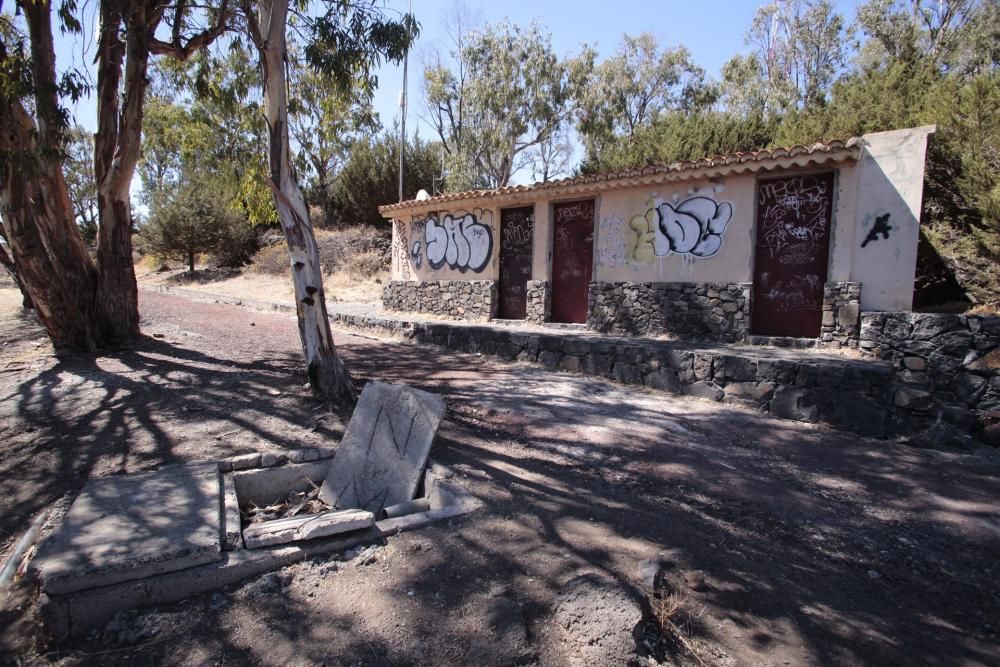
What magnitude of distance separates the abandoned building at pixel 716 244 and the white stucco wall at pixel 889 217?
0.01m

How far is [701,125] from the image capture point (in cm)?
1592

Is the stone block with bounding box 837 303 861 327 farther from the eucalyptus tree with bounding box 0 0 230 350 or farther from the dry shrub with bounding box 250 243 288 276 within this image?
the dry shrub with bounding box 250 243 288 276

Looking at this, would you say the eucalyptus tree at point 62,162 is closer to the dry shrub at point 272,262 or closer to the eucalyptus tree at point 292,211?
the eucalyptus tree at point 292,211

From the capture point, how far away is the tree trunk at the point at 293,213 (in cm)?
519

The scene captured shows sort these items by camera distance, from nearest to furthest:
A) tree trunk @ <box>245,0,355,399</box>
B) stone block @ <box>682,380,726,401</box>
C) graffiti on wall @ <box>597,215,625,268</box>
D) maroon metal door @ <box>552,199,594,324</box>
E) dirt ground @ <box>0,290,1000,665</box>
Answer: dirt ground @ <box>0,290,1000,665</box> → tree trunk @ <box>245,0,355,399</box> → stone block @ <box>682,380,726,401</box> → graffiti on wall @ <box>597,215,625,268</box> → maroon metal door @ <box>552,199,594,324</box>

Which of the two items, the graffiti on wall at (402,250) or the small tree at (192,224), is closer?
the graffiti on wall at (402,250)

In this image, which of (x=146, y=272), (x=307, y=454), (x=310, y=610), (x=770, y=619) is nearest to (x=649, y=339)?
(x=307, y=454)

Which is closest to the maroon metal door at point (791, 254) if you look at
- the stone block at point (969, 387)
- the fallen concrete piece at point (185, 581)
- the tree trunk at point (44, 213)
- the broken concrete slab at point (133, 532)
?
the stone block at point (969, 387)

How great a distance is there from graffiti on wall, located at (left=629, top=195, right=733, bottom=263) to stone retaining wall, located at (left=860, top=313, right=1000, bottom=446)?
2.63 metres

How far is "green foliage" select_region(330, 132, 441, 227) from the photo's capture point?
2370 centimetres

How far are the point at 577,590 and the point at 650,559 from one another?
533 millimetres

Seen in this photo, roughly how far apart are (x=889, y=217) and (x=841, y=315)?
4.50 ft

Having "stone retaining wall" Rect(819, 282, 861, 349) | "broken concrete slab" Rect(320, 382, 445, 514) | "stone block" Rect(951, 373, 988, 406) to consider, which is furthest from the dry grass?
"stone block" Rect(951, 373, 988, 406)

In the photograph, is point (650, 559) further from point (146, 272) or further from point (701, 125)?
point (146, 272)
